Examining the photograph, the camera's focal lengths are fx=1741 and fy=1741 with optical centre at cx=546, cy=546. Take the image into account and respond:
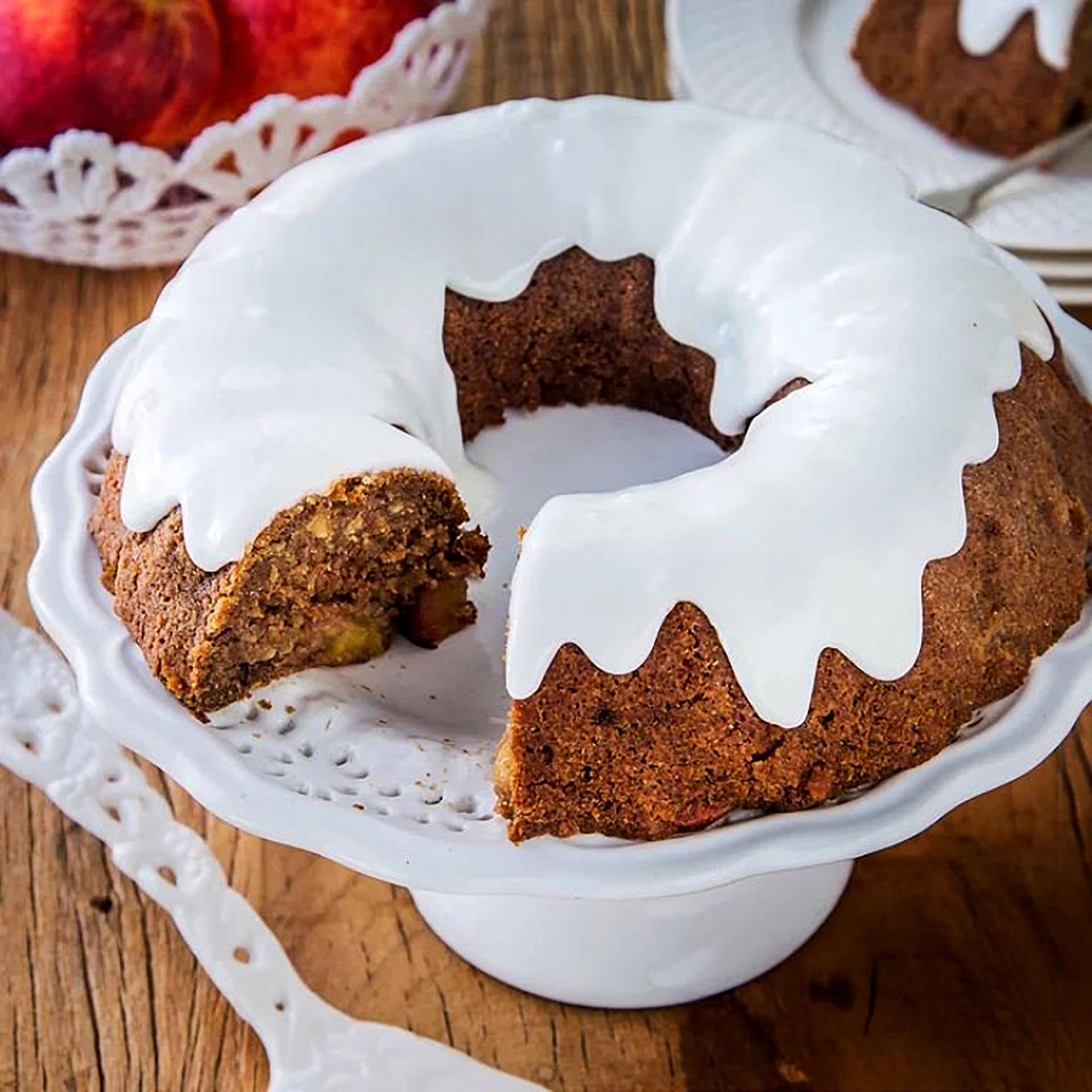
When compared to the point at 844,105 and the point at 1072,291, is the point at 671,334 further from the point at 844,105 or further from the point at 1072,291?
the point at 844,105

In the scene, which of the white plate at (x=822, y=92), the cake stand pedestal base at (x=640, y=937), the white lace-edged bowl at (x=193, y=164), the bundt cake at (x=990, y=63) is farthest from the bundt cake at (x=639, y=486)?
the bundt cake at (x=990, y=63)

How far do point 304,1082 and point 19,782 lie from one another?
1.48 ft

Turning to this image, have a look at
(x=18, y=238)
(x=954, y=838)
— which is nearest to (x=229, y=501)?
(x=954, y=838)

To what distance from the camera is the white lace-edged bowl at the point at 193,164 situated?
1.91 m

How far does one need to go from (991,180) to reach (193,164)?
913mm

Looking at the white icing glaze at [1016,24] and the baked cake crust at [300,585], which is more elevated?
the white icing glaze at [1016,24]

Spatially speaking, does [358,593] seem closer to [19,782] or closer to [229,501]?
[229,501]

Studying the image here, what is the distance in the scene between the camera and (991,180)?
2020 millimetres

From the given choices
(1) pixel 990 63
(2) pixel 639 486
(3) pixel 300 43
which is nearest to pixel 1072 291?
(1) pixel 990 63

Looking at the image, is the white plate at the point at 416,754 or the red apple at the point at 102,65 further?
the red apple at the point at 102,65

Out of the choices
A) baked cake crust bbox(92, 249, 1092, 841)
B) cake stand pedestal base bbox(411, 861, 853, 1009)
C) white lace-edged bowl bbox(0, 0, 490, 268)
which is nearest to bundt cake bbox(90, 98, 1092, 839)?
baked cake crust bbox(92, 249, 1092, 841)

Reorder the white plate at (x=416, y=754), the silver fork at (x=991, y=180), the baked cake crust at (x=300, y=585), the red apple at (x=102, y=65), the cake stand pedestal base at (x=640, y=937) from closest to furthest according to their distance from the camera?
the white plate at (x=416, y=754), the baked cake crust at (x=300, y=585), the cake stand pedestal base at (x=640, y=937), the red apple at (x=102, y=65), the silver fork at (x=991, y=180)

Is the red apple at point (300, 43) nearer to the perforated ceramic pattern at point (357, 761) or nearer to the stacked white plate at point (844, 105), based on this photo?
the stacked white plate at point (844, 105)

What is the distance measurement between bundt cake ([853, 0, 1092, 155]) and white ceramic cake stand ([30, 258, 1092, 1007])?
0.62m
